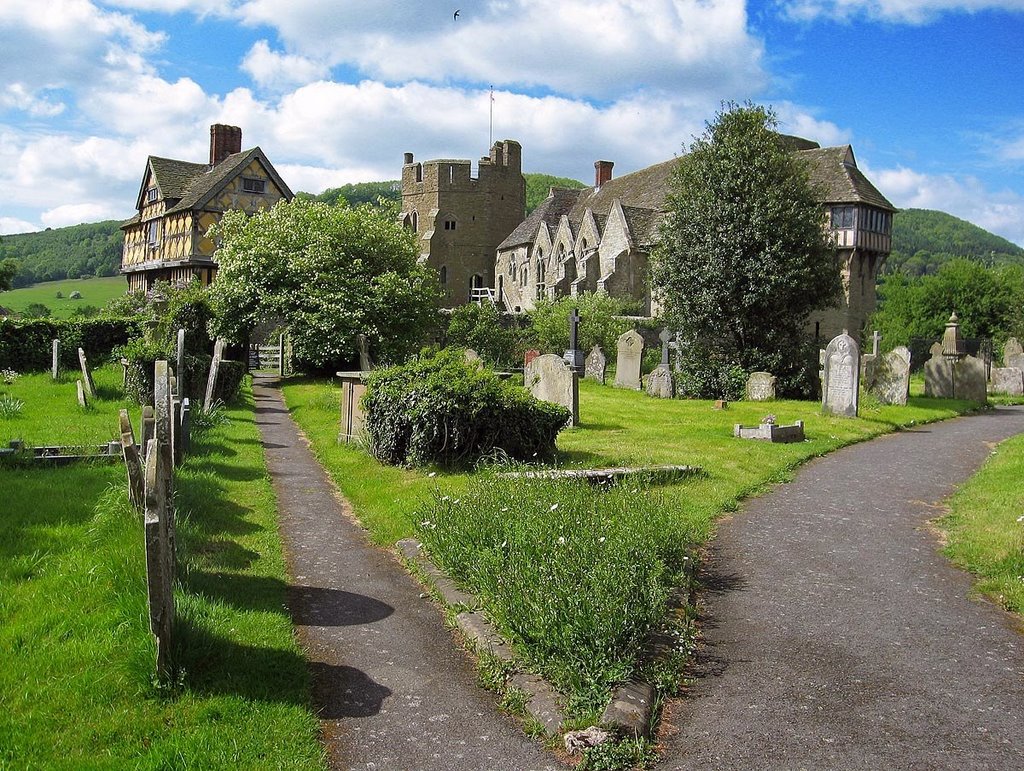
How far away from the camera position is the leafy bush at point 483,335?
37.8 m

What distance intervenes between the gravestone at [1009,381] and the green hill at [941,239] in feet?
271

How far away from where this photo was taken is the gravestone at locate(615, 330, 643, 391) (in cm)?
2805

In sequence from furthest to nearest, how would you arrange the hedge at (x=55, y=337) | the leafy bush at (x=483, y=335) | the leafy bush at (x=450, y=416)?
1. the leafy bush at (x=483, y=335)
2. the hedge at (x=55, y=337)
3. the leafy bush at (x=450, y=416)

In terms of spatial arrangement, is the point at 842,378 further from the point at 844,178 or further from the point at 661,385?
the point at 844,178

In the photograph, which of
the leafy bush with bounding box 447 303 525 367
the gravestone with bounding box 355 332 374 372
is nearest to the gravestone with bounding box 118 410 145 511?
the gravestone with bounding box 355 332 374 372

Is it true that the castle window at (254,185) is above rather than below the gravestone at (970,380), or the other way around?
above

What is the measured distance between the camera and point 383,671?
222 inches

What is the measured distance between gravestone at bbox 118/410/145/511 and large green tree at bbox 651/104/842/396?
67.2 ft

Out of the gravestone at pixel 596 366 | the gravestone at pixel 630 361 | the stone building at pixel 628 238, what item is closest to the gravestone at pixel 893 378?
the stone building at pixel 628 238

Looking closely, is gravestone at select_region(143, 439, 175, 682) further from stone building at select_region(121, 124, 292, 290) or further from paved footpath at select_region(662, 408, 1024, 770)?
stone building at select_region(121, 124, 292, 290)

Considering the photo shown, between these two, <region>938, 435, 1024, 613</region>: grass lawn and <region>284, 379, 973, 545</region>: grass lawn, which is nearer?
<region>938, 435, 1024, 613</region>: grass lawn

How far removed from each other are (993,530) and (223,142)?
45.8 m

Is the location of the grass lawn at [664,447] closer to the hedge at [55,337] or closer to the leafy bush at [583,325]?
the hedge at [55,337]

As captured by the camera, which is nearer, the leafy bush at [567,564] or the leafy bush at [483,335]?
the leafy bush at [567,564]
